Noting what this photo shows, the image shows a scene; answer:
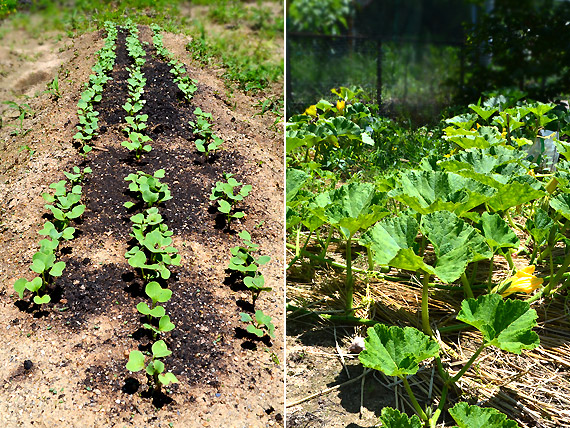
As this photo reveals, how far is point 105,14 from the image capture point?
5.20 meters

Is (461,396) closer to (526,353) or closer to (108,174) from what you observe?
(526,353)

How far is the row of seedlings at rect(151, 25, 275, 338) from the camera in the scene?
227cm

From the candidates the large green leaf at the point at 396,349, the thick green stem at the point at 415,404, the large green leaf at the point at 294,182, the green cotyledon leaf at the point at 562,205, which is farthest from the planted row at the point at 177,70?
the thick green stem at the point at 415,404

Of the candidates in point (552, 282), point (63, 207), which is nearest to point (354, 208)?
point (552, 282)

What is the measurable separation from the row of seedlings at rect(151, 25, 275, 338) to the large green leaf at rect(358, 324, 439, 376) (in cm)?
64

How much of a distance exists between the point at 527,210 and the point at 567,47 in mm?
3496

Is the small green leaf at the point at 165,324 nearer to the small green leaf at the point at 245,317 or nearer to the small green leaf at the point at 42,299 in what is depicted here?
the small green leaf at the point at 245,317

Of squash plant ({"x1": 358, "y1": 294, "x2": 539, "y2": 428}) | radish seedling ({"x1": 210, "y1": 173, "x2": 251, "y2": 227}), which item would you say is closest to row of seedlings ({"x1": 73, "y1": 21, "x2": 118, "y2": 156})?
radish seedling ({"x1": 210, "y1": 173, "x2": 251, "y2": 227})

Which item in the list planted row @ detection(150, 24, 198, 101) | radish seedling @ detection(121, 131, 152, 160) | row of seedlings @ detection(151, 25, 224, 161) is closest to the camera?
radish seedling @ detection(121, 131, 152, 160)

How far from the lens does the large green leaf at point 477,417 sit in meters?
1.44

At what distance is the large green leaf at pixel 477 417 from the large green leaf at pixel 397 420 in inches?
4.0

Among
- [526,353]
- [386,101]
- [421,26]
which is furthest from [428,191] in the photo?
[421,26]

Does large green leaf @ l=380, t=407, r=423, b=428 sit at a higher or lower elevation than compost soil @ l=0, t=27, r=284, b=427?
Result: higher

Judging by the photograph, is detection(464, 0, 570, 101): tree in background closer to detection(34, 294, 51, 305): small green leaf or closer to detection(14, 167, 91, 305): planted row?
detection(14, 167, 91, 305): planted row
